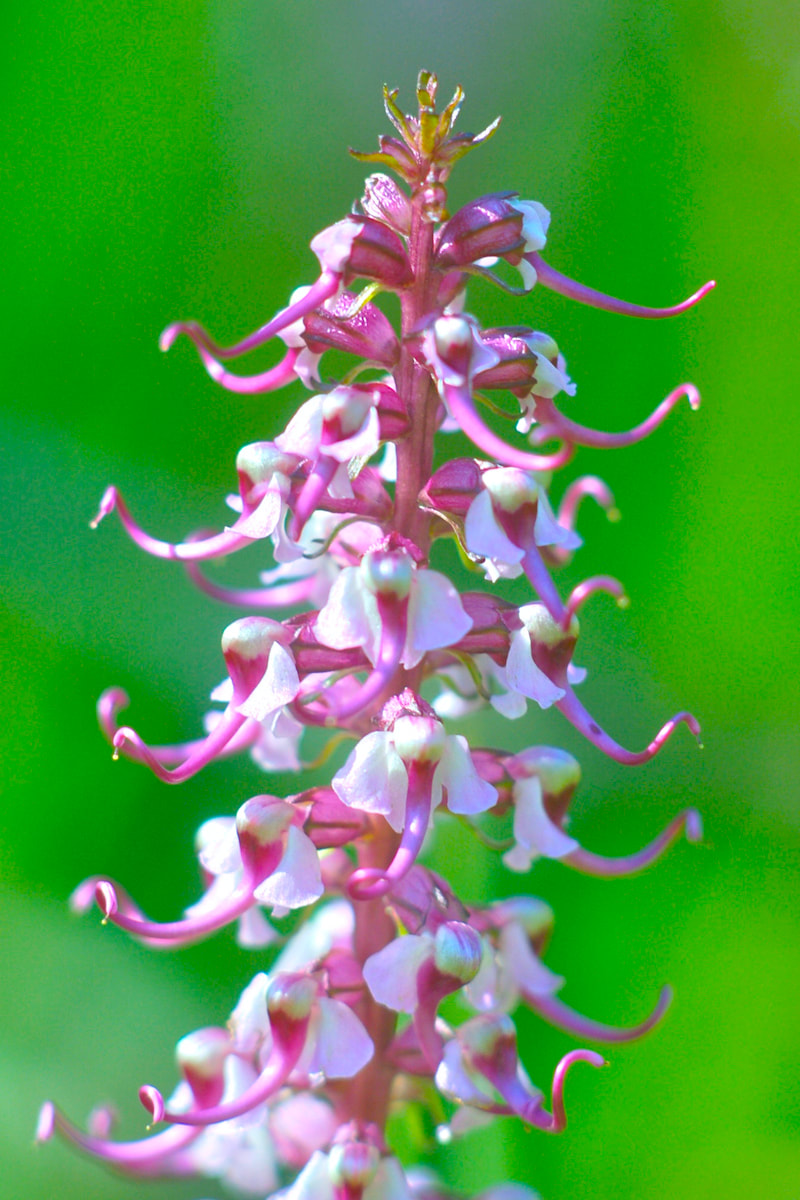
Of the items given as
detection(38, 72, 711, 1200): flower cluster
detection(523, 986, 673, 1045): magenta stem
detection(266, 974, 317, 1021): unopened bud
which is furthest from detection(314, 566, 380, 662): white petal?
detection(523, 986, 673, 1045): magenta stem

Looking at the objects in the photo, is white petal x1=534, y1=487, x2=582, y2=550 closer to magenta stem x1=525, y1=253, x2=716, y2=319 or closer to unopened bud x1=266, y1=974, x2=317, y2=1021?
magenta stem x1=525, y1=253, x2=716, y2=319

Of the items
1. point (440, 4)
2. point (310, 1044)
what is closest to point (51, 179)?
point (440, 4)

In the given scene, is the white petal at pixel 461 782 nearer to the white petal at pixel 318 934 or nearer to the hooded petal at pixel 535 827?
the hooded petal at pixel 535 827

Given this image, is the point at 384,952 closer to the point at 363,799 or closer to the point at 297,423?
the point at 363,799

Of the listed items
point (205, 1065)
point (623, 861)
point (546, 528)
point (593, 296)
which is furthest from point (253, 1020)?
point (593, 296)

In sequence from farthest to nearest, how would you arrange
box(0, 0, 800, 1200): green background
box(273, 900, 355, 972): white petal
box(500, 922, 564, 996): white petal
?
1. box(0, 0, 800, 1200): green background
2. box(273, 900, 355, 972): white petal
3. box(500, 922, 564, 996): white petal

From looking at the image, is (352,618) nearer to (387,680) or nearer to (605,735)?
(387,680)
